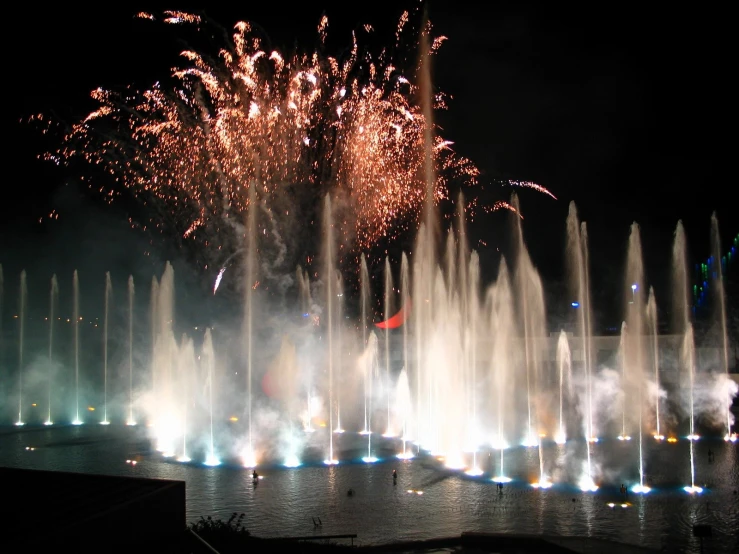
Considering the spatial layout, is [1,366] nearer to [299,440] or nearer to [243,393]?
[243,393]

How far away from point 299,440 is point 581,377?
14.7 m

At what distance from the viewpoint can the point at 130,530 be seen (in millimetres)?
10688

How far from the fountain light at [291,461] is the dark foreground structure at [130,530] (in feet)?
25.9

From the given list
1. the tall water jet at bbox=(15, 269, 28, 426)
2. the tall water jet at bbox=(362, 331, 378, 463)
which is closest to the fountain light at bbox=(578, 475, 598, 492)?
the tall water jet at bbox=(362, 331, 378, 463)

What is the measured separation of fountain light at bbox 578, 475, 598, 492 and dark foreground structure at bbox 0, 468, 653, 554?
16.8ft

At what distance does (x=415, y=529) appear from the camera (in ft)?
48.2

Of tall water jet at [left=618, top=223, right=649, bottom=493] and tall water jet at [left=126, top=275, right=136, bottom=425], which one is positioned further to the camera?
tall water jet at [left=126, top=275, right=136, bottom=425]

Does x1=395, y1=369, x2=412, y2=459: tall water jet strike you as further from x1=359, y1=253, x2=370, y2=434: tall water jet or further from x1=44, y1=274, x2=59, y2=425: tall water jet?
x1=44, y1=274, x2=59, y2=425: tall water jet

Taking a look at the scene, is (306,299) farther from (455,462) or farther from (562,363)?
(455,462)

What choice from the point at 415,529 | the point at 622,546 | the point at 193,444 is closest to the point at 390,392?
the point at 193,444

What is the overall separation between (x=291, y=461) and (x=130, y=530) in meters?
11.9

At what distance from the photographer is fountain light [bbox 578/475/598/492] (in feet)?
59.2

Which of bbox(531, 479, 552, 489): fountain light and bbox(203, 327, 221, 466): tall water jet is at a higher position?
bbox(203, 327, 221, 466): tall water jet

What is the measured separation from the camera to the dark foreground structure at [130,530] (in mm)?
9867
